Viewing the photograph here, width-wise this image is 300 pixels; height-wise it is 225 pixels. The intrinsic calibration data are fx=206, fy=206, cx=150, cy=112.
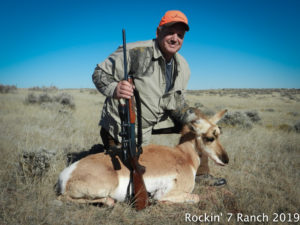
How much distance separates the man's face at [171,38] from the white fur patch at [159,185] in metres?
2.15

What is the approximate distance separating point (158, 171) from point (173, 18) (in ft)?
8.15

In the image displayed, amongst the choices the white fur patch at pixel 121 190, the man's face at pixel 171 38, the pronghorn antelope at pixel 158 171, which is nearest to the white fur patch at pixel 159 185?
the pronghorn antelope at pixel 158 171

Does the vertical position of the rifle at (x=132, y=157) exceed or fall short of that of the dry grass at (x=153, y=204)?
it exceeds it

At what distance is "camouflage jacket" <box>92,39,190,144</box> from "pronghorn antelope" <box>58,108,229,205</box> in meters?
0.60

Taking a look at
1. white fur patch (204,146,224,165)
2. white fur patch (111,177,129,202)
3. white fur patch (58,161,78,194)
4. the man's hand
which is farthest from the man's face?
white fur patch (58,161,78,194)

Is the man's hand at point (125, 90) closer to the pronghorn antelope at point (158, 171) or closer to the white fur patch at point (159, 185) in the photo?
the pronghorn antelope at point (158, 171)

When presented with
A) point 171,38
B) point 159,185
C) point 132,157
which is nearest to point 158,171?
point 159,185

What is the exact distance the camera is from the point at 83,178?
269 cm

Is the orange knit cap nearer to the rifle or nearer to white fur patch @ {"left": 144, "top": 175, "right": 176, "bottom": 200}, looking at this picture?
the rifle

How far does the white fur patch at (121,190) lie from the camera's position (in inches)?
113

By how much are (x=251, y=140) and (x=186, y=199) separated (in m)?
4.79

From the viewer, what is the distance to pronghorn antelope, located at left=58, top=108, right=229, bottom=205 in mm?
2719

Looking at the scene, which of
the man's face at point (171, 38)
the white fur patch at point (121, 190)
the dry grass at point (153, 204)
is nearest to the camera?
the dry grass at point (153, 204)

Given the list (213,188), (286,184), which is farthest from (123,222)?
(286,184)
